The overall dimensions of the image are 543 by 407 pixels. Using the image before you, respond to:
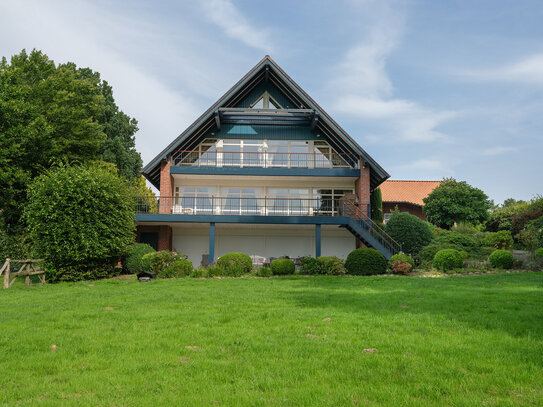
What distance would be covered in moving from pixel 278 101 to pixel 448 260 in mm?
13665

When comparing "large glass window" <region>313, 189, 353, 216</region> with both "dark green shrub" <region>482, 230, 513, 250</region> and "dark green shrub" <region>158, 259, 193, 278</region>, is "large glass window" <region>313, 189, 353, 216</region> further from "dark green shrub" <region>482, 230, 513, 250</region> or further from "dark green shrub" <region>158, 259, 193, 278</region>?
"dark green shrub" <region>158, 259, 193, 278</region>

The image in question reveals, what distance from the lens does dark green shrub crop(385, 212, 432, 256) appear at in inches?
939

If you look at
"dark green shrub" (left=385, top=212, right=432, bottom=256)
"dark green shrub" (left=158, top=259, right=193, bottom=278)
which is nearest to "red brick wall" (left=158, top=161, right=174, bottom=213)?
"dark green shrub" (left=158, top=259, right=193, bottom=278)

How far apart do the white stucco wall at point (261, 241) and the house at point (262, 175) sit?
6 centimetres

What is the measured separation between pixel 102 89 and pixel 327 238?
25526 mm

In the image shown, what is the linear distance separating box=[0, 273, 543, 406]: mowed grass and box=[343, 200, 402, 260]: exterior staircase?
11.0 m

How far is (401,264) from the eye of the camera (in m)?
19.5

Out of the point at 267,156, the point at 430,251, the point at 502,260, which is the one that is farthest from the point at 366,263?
the point at 267,156

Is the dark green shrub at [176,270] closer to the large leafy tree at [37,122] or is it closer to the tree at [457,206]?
the large leafy tree at [37,122]

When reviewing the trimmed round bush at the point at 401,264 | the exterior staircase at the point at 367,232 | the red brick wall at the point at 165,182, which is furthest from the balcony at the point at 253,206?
the trimmed round bush at the point at 401,264

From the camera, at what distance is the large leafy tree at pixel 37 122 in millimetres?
A: 22766

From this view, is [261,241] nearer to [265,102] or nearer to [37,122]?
[265,102]

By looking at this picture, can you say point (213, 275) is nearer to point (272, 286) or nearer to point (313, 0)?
point (272, 286)

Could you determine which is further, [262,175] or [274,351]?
[262,175]
